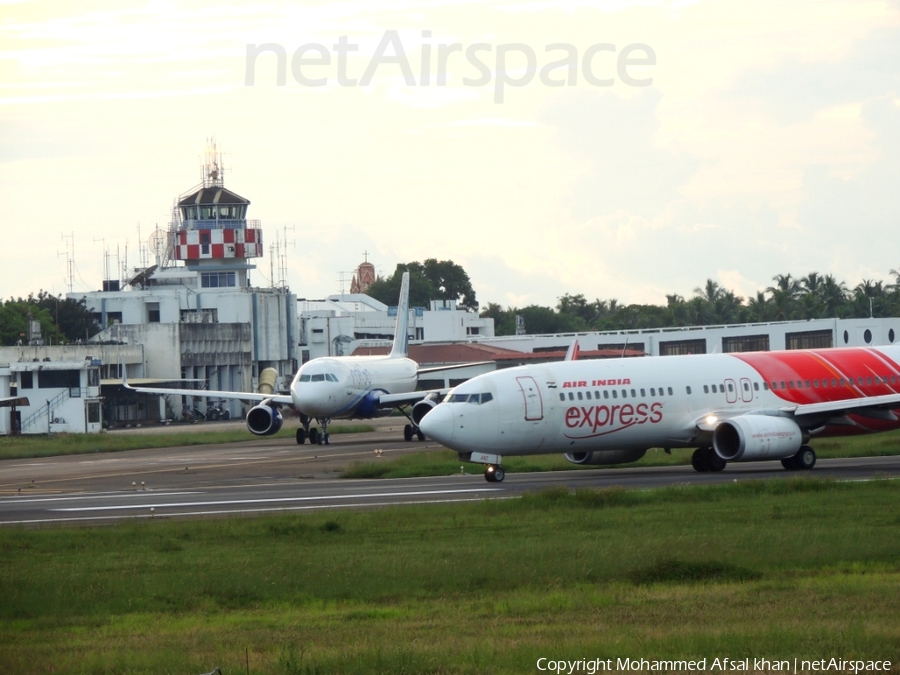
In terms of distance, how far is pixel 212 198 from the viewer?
109m

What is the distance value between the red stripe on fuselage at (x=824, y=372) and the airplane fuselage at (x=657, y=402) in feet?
0.10

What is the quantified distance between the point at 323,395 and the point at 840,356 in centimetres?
2662

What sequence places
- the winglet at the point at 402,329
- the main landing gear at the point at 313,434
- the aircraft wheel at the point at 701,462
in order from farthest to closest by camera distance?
the winglet at the point at 402,329
the main landing gear at the point at 313,434
the aircraft wheel at the point at 701,462

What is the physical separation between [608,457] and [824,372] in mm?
7104

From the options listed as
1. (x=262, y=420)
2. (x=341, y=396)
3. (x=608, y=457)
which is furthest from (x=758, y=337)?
(x=608, y=457)

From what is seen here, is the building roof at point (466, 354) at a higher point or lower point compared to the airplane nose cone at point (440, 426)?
higher

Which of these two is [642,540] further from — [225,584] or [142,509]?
[142,509]

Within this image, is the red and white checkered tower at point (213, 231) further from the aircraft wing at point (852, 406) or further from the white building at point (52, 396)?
the aircraft wing at point (852, 406)

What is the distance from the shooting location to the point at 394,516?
26.3m

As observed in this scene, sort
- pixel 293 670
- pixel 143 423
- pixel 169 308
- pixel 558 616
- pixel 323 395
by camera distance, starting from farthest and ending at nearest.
A: pixel 169 308 < pixel 143 423 < pixel 323 395 < pixel 558 616 < pixel 293 670

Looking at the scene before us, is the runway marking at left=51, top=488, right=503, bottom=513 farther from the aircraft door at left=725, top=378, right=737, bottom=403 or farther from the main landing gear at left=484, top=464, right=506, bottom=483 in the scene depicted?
the aircraft door at left=725, top=378, right=737, bottom=403

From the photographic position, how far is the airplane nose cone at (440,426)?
3400cm

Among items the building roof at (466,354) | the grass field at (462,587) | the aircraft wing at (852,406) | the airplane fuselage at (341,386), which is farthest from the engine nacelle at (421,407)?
the building roof at (466,354)

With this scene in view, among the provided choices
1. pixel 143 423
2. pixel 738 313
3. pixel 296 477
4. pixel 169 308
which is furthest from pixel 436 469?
pixel 738 313
